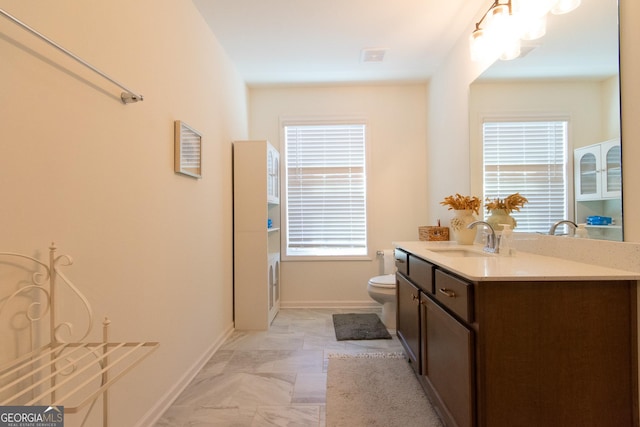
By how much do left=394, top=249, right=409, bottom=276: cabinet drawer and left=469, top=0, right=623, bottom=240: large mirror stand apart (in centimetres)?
74

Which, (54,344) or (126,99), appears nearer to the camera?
(54,344)

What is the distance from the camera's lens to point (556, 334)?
1180 millimetres

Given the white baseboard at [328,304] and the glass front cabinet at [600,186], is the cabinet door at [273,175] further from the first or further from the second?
the glass front cabinet at [600,186]

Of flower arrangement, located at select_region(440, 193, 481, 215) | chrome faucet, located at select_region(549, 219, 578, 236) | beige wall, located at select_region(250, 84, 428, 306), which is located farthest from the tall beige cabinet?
chrome faucet, located at select_region(549, 219, 578, 236)

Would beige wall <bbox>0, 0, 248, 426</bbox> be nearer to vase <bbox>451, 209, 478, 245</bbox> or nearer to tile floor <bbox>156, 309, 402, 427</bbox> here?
tile floor <bbox>156, 309, 402, 427</bbox>

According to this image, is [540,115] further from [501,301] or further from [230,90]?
[230,90]

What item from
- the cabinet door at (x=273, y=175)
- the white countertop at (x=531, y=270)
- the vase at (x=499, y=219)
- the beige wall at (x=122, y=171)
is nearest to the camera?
the beige wall at (x=122, y=171)

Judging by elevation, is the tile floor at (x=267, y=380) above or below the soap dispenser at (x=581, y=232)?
below

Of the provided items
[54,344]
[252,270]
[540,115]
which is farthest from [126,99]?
[540,115]

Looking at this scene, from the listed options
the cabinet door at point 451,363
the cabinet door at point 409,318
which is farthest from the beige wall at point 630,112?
the cabinet door at point 409,318

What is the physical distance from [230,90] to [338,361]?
8.45ft

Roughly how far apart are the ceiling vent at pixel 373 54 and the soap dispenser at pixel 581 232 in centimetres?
218

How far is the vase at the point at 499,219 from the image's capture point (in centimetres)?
203

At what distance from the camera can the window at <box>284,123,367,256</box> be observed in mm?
3770
